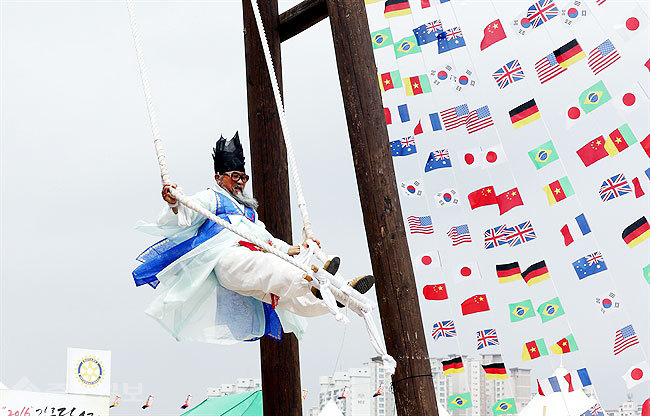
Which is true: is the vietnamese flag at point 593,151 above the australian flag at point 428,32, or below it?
below

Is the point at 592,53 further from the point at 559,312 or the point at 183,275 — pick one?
the point at 183,275

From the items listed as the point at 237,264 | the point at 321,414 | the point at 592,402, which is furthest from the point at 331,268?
the point at 321,414

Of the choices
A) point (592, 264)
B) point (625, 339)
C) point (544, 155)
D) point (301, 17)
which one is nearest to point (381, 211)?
point (301, 17)

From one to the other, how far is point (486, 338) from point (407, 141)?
4.31 ft

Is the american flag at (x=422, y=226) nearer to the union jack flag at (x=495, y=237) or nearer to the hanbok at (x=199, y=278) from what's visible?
the union jack flag at (x=495, y=237)

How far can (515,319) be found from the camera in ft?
16.7

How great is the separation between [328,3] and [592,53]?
1.93 meters

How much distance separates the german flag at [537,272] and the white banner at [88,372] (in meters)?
5.55

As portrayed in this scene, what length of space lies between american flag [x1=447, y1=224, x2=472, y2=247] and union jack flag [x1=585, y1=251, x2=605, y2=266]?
827 mm

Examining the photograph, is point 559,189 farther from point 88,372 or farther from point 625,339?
point 88,372

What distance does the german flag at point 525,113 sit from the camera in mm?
5012

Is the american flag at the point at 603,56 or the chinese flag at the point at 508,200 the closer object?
the american flag at the point at 603,56

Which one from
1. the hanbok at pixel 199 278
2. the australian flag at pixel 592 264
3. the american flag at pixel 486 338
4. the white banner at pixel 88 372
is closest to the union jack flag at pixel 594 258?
the australian flag at pixel 592 264

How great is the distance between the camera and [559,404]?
8.46 metres
